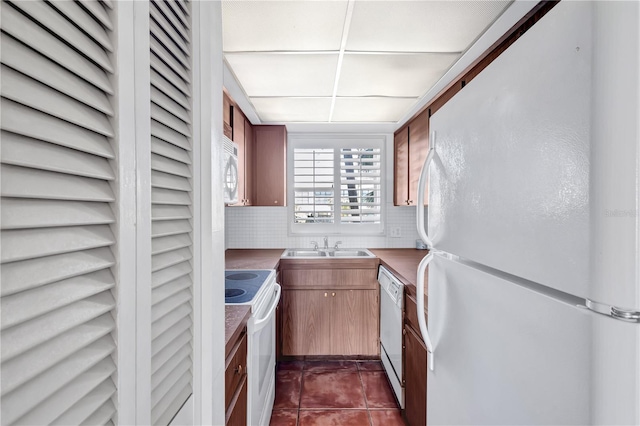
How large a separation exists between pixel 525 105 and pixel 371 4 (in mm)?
840

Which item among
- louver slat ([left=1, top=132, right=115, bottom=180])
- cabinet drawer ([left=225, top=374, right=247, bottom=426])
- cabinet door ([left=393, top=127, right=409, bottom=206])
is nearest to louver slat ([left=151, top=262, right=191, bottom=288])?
louver slat ([left=1, top=132, right=115, bottom=180])

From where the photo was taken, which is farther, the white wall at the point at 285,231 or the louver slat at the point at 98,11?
the white wall at the point at 285,231

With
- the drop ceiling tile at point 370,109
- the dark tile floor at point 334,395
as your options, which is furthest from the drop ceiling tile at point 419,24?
the dark tile floor at point 334,395

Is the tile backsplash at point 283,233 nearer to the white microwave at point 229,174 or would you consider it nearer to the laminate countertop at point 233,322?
the white microwave at point 229,174

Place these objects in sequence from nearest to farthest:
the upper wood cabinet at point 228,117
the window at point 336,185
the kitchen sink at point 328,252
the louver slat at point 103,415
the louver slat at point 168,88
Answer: the louver slat at point 103,415
the louver slat at point 168,88
the upper wood cabinet at point 228,117
the kitchen sink at point 328,252
the window at point 336,185

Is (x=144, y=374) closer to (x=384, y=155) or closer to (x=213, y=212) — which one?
(x=213, y=212)

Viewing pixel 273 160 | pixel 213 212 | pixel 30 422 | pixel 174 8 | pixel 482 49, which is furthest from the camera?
pixel 273 160

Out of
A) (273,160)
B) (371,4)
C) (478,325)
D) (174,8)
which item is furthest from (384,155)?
(174,8)

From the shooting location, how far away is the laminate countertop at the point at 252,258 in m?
2.26

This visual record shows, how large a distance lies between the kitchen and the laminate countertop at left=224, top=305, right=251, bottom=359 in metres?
0.18

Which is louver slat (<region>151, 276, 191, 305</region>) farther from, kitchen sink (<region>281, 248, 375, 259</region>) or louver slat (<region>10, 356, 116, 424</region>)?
kitchen sink (<region>281, 248, 375, 259</region>)

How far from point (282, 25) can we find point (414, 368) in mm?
1858

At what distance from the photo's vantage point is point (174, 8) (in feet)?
1.93

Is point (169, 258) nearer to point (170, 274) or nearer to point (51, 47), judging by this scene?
point (170, 274)
